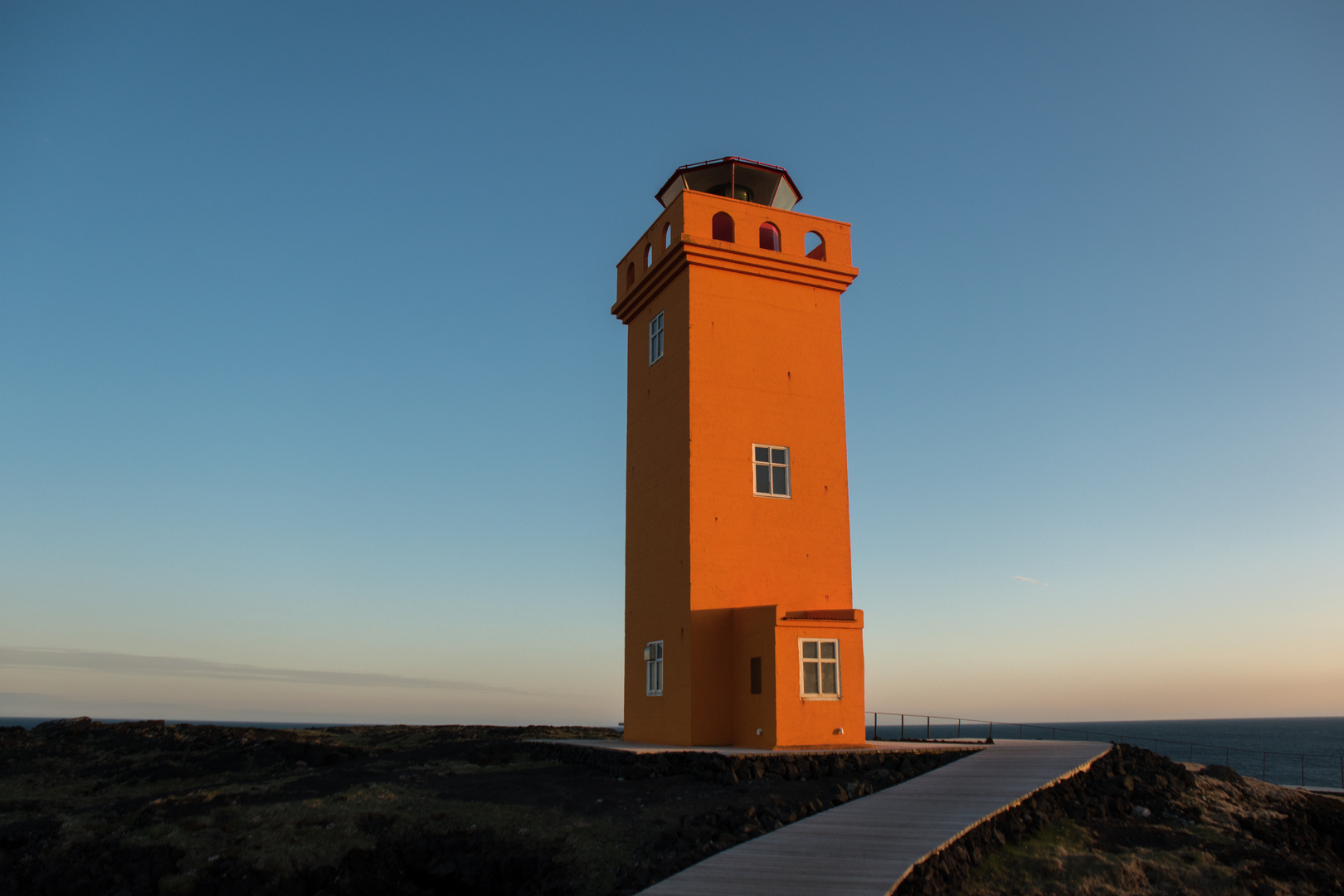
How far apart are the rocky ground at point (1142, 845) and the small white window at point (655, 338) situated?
1255 centimetres

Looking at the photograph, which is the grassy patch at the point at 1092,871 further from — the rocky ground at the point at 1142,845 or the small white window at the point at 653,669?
the small white window at the point at 653,669

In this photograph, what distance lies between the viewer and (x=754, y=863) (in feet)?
31.1

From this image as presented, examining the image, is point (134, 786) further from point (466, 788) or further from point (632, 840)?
point (632, 840)

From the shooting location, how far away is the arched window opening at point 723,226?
72.7 ft

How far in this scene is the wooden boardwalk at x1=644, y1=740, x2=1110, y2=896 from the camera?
28.6 feet

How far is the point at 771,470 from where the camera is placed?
2058cm

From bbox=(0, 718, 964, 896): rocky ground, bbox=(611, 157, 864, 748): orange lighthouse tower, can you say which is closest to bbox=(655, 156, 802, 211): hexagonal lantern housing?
bbox=(611, 157, 864, 748): orange lighthouse tower

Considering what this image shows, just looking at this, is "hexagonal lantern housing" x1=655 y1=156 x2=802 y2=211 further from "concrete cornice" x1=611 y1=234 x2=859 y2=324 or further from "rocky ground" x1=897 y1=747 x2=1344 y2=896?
"rocky ground" x1=897 y1=747 x2=1344 y2=896

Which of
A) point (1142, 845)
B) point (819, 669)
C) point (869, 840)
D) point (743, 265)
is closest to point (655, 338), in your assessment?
point (743, 265)

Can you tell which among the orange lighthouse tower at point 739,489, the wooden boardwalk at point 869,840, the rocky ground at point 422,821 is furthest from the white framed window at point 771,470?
the wooden boardwalk at point 869,840

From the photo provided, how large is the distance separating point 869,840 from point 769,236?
15290mm

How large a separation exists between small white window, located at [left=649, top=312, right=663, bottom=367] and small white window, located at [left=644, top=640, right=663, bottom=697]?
6.68 metres

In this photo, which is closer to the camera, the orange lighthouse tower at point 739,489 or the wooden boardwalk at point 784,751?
the wooden boardwalk at point 784,751

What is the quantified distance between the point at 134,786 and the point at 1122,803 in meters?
18.2
